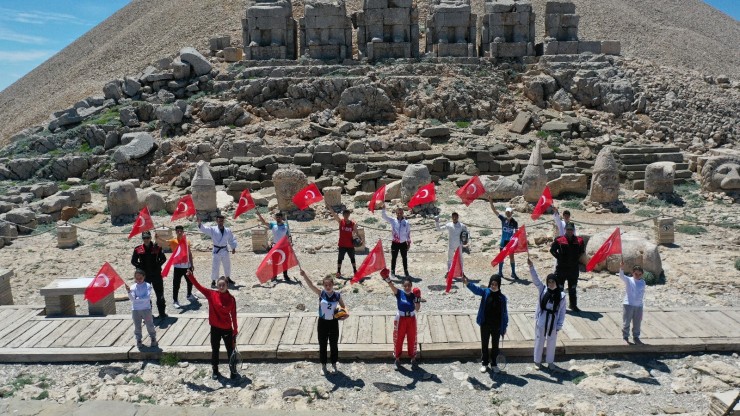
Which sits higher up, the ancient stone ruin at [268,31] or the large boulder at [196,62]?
the ancient stone ruin at [268,31]

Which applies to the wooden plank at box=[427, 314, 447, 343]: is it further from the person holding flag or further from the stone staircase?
the stone staircase

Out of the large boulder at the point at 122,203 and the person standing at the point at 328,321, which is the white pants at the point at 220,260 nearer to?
the person standing at the point at 328,321

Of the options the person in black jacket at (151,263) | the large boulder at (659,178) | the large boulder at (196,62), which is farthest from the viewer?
the large boulder at (196,62)

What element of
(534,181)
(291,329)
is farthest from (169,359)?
(534,181)

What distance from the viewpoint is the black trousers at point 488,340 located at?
8.65m

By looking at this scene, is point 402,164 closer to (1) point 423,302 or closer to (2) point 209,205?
(2) point 209,205

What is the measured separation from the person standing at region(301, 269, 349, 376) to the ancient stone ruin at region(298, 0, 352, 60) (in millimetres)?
21207

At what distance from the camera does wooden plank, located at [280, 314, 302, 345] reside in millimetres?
9670

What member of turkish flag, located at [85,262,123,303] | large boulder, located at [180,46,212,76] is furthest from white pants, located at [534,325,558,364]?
large boulder, located at [180,46,212,76]

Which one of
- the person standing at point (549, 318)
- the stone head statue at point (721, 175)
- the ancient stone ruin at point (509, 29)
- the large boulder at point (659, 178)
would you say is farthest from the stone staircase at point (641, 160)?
the person standing at point (549, 318)

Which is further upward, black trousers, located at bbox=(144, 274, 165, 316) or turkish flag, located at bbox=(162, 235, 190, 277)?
turkish flag, located at bbox=(162, 235, 190, 277)

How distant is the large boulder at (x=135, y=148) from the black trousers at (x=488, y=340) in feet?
61.0

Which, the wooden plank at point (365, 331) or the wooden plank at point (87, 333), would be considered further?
the wooden plank at point (87, 333)

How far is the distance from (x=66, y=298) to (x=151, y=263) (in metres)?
1.69
